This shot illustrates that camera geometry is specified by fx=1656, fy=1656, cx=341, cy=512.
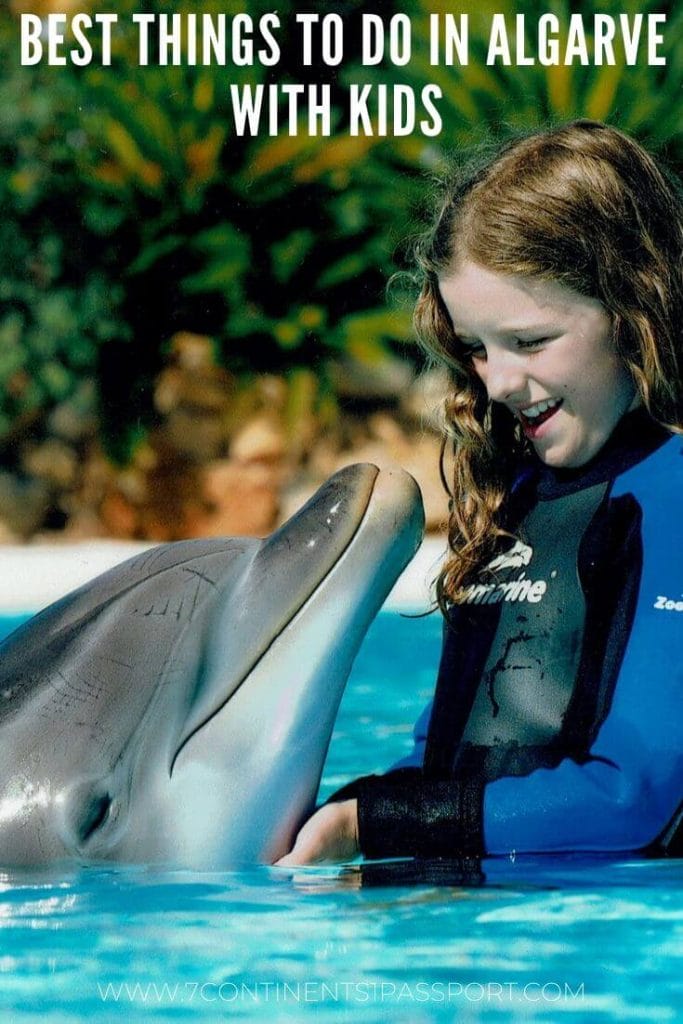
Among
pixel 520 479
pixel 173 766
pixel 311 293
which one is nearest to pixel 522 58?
pixel 311 293

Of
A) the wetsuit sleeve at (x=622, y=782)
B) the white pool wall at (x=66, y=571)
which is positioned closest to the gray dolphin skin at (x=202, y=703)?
the wetsuit sleeve at (x=622, y=782)

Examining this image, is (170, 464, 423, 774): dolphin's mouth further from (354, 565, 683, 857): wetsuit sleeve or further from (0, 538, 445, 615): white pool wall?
(0, 538, 445, 615): white pool wall

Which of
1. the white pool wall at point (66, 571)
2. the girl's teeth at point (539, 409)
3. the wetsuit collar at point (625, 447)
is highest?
the girl's teeth at point (539, 409)

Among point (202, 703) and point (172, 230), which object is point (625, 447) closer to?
point (202, 703)

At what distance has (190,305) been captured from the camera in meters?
14.9

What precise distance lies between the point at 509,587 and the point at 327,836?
653 mm

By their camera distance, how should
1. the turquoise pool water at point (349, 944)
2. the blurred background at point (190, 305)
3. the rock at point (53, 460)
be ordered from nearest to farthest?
the turquoise pool water at point (349, 944) < the blurred background at point (190, 305) < the rock at point (53, 460)

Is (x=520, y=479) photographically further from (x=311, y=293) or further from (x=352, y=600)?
(x=311, y=293)

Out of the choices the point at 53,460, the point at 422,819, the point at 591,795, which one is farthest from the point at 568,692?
the point at 53,460

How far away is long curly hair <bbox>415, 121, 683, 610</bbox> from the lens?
3201 mm

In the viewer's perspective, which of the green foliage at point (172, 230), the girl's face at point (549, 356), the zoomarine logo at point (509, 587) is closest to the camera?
the girl's face at point (549, 356)

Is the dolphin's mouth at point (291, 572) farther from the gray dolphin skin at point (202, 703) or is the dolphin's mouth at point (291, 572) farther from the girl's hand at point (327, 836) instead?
the girl's hand at point (327, 836)

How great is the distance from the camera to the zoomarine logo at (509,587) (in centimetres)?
331

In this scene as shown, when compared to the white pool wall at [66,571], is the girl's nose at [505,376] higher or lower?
higher
